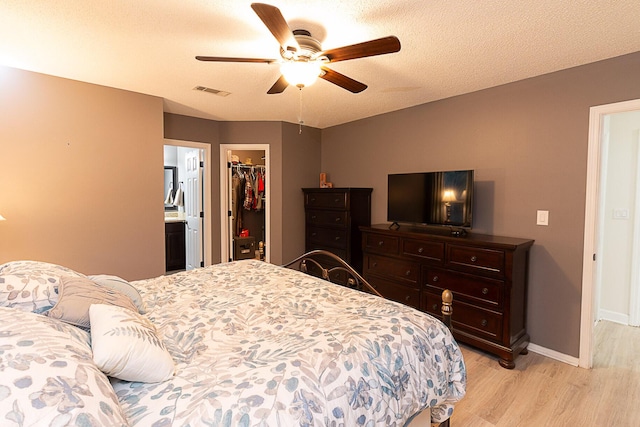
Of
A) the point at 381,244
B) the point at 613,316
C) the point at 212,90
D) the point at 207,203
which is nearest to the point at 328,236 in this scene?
the point at 381,244

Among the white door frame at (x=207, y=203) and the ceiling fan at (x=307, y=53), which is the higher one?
the ceiling fan at (x=307, y=53)

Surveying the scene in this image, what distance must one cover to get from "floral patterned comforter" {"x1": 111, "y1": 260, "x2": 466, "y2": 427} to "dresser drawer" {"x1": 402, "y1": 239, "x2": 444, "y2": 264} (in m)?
1.36

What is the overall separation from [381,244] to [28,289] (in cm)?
295

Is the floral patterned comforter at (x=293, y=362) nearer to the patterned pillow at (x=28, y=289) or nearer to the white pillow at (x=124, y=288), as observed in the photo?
the white pillow at (x=124, y=288)

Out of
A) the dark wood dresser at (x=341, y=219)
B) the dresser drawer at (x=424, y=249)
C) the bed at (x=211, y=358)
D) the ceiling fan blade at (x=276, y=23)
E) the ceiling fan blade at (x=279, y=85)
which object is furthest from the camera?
the dark wood dresser at (x=341, y=219)

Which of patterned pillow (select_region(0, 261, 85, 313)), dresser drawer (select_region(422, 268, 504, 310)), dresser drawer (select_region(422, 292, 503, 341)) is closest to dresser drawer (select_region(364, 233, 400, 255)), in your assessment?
dresser drawer (select_region(422, 268, 504, 310))

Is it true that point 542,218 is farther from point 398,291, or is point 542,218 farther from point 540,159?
point 398,291

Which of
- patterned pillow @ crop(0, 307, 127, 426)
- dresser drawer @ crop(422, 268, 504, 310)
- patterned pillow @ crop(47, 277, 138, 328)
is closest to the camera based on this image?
patterned pillow @ crop(0, 307, 127, 426)

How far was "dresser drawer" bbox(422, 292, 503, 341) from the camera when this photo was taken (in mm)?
2695

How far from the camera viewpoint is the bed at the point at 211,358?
0.80 meters

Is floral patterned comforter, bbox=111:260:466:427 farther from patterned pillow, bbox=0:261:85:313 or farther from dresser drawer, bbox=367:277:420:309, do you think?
dresser drawer, bbox=367:277:420:309

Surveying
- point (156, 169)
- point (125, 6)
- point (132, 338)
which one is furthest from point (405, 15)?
point (156, 169)

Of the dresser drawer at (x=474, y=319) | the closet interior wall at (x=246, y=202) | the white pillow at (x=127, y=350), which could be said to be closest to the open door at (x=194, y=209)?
the closet interior wall at (x=246, y=202)

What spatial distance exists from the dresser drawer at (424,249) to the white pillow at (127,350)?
251 cm
